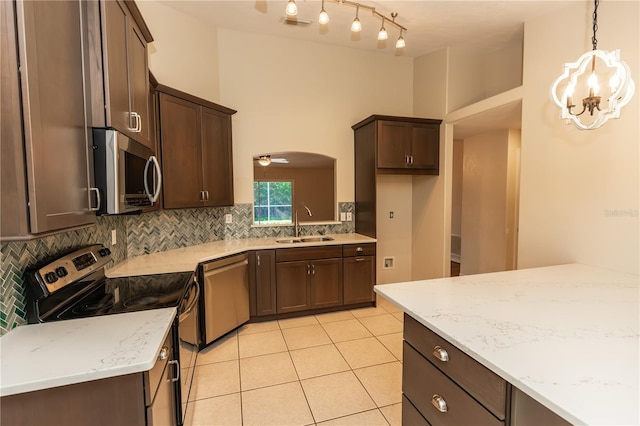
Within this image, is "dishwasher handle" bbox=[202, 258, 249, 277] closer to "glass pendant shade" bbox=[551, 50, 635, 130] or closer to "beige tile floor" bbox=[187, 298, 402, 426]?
"beige tile floor" bbox=[187, 298, 402, 426]

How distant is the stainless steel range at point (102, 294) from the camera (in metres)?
1.34

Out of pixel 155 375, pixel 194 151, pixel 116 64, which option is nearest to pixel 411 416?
pixel 155 375

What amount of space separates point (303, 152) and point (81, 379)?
3202mm

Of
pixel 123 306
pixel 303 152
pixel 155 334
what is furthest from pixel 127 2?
pixel 303 152

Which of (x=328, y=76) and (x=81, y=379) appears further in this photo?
(x=328, y=76)

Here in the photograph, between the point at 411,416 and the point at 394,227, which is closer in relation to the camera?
the point at 411,416

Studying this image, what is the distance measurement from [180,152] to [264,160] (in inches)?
46.4

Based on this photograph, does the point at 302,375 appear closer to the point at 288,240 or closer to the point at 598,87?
the point at 288,240

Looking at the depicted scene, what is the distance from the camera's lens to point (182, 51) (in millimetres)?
3039

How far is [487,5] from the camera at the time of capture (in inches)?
109

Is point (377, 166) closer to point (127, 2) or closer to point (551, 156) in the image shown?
point (551, 156)

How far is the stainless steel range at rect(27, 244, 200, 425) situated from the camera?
4.41 feet

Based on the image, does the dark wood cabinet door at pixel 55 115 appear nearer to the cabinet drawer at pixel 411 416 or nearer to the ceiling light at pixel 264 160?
the cabinet drawer at pixel 411 416

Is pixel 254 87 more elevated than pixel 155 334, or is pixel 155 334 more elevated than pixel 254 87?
pixel 254 87
